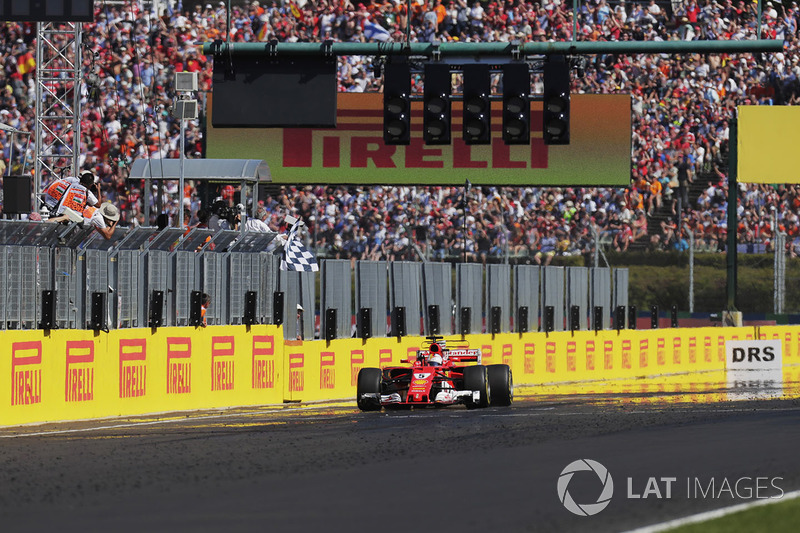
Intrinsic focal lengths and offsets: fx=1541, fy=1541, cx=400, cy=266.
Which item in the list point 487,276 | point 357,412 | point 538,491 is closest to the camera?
point 538,491

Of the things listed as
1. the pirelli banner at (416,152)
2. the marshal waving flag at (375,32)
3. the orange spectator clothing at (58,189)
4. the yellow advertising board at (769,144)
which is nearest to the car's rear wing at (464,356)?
the orange spectator clothing at (58,189)

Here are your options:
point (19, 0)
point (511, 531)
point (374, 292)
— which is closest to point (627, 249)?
point (374, 292)

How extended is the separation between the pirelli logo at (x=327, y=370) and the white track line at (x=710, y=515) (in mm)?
11399

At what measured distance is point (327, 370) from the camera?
1961 cm

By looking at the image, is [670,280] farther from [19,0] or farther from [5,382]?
[5,382]

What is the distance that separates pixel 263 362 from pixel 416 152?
15729mm

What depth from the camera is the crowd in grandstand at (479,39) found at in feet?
102

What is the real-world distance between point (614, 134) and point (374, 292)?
44.3 ft

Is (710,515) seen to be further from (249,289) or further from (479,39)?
(479,39)

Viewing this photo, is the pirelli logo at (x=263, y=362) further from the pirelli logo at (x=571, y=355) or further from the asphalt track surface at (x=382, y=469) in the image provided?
the pirelli logo at (x=571, y=355)

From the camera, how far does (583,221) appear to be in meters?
32.1

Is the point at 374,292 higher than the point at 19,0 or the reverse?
the reverse

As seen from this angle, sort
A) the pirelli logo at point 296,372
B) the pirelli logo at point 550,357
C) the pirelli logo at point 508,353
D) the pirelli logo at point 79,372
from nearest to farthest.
A: the pirelli logo at point 79,372 < the pirelli logo at point 296,372 < the pirelli logo at point 508,353 < the pirelli logo at point 550,357

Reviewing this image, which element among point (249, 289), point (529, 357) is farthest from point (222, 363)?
point (529, 357)
